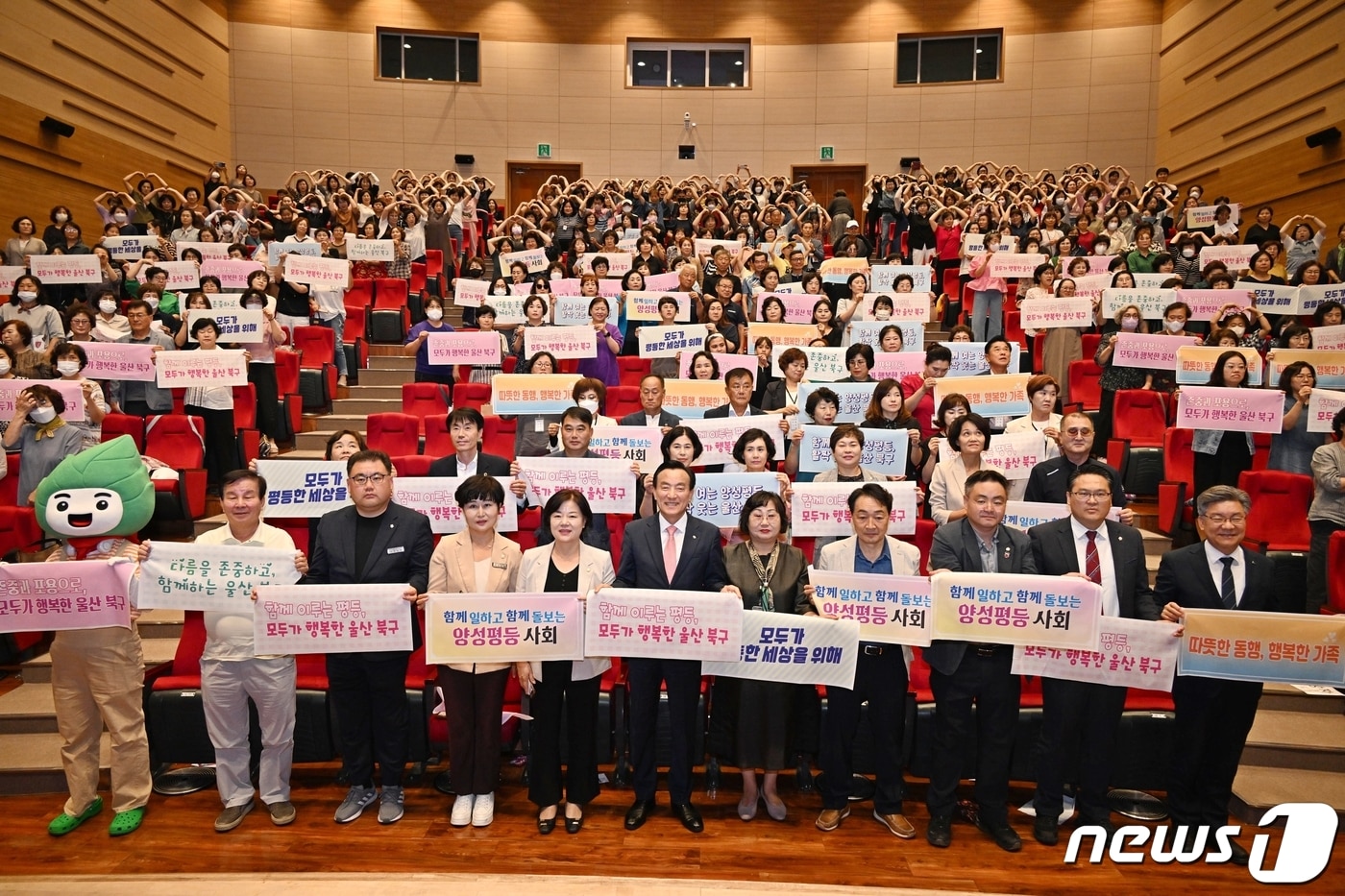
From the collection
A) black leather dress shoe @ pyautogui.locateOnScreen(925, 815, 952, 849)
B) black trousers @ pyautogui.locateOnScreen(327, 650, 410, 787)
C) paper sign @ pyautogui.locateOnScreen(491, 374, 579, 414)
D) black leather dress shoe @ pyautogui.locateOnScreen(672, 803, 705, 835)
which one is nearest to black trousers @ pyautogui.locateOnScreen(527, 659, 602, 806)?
black leather dress shoe @ pyautogui.locateOnScreen(672, 803, 705, 835)

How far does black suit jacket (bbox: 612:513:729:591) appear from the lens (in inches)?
150

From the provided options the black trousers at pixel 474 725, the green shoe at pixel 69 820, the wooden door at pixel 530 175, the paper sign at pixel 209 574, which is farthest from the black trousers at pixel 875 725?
the wooden door at pixel 530 175

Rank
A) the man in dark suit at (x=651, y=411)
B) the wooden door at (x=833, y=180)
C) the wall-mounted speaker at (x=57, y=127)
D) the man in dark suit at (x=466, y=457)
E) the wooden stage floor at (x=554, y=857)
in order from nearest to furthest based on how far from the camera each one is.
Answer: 1. the wooden stage floor at (x=554, y=857)
2. the man in dark suit at (x=466, y=457)
3. the man in dark suit at (x=651, y=411)
4. the wall-mounted speaker at (x=57, y=127)
5. the wooden door at (x=833, y=180)

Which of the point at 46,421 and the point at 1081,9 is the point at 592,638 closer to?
the point at 46,421

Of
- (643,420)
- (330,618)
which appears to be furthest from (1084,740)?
(330,618)

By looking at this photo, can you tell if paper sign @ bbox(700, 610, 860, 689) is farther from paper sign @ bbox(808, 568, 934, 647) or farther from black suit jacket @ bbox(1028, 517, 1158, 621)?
black suit jacket @ bbox(1028, 517, 1158, 621)

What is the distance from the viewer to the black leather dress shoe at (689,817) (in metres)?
3.76

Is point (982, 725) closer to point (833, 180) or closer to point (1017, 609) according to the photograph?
point (1017, 609)

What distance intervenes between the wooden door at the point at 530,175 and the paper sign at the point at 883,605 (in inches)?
683

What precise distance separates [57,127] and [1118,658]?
616 inches

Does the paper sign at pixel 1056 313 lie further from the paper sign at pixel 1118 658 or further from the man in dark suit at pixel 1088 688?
the paper sign at pixel 1118 658

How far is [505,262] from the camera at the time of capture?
1042 centimetres

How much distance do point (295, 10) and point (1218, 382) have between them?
1958 centimetres

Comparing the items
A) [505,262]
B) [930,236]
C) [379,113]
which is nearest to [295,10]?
[379,113]
